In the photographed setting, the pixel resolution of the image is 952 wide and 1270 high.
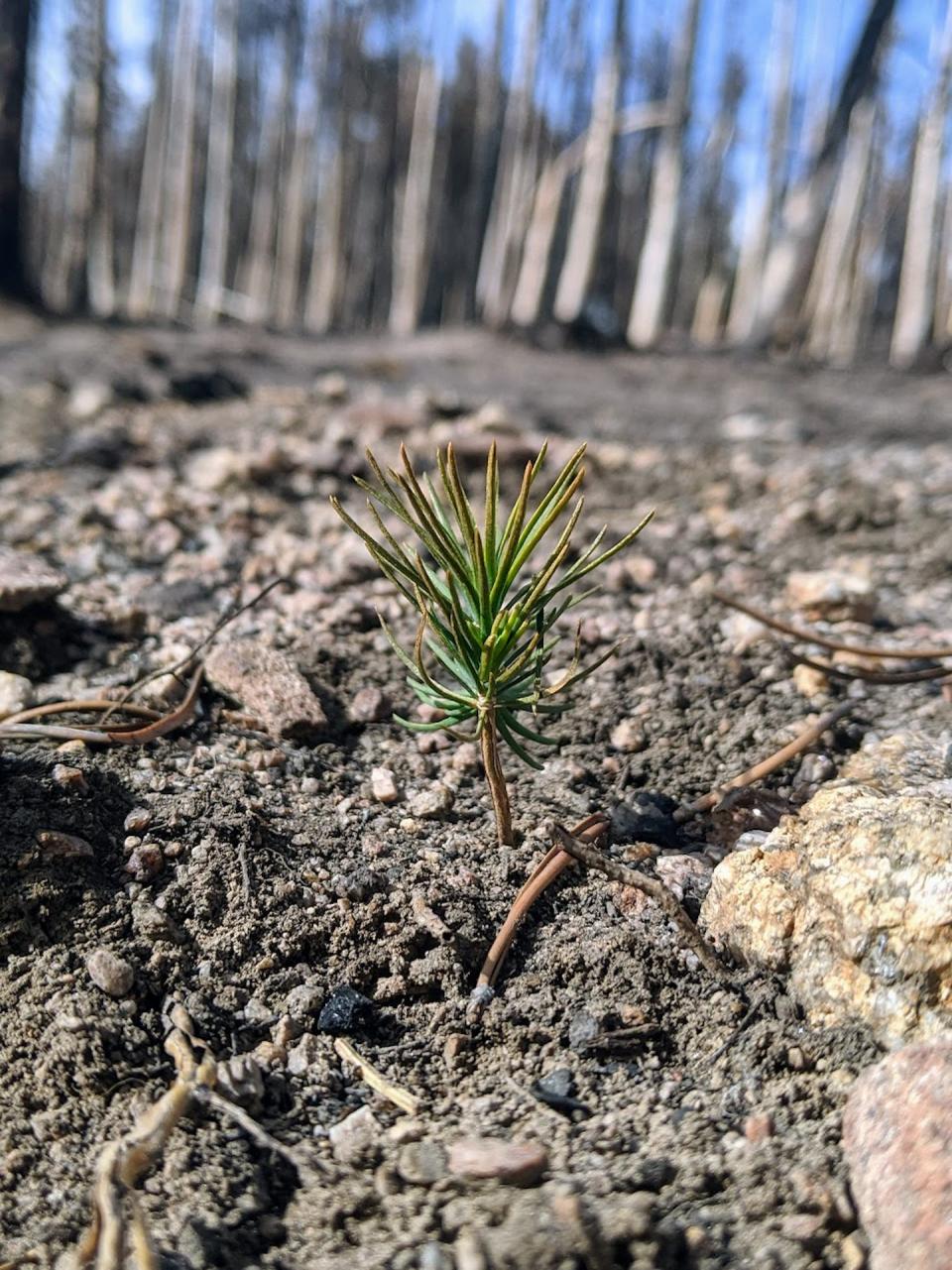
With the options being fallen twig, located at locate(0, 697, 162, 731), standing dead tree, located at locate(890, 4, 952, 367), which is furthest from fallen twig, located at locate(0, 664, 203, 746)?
standing dead tree, located at locate(890, 4, 952, 367)

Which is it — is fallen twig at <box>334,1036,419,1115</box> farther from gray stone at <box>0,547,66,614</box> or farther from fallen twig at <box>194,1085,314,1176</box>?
gray stone at <box>0,547,66,614</box>

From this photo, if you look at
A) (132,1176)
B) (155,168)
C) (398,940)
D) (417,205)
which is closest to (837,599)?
(398,940)

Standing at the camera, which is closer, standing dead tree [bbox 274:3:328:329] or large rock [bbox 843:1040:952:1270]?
large rock [bbox 843:1040:952:1270]

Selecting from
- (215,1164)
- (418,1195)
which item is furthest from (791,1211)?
(215,1164)

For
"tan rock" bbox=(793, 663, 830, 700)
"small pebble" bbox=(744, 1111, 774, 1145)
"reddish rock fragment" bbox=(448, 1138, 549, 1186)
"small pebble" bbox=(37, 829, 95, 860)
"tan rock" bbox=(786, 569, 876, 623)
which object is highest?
"tan rock" bbox=(786, 569, 876, 623)

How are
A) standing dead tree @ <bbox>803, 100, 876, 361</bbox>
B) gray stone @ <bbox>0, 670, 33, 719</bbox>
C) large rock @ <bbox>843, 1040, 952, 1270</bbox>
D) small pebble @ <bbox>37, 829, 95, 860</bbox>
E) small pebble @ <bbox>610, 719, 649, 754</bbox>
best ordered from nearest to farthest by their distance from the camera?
1. large rock @ <bbox>843, 1040, 952, 1270</bbox>
2. small pebble @ <bbox>37, 829, 95, 860</bbox>
3. gray stone @ <bbox>0, 670, 33, 719</bbox>
4. small pebble @ <bbox>610, 719, 649, 754</bbox>
5. standing dead tree @ <bbox>803, 100, 876, 361</bbox>

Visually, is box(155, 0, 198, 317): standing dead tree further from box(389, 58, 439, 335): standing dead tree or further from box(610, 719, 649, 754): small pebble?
box(610, 719, 649, 754): small pebble

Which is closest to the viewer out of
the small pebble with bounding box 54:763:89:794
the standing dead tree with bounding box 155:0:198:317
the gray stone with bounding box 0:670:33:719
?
the small pebble with bounding box 54:763:89:794

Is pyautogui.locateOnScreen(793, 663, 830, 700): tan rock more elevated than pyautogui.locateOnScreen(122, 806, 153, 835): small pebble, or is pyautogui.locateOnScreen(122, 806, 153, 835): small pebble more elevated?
pyautogui.locateOnScreen(793, 663, 830, 700): tan rock

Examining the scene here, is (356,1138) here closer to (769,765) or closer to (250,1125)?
(250,1125)
